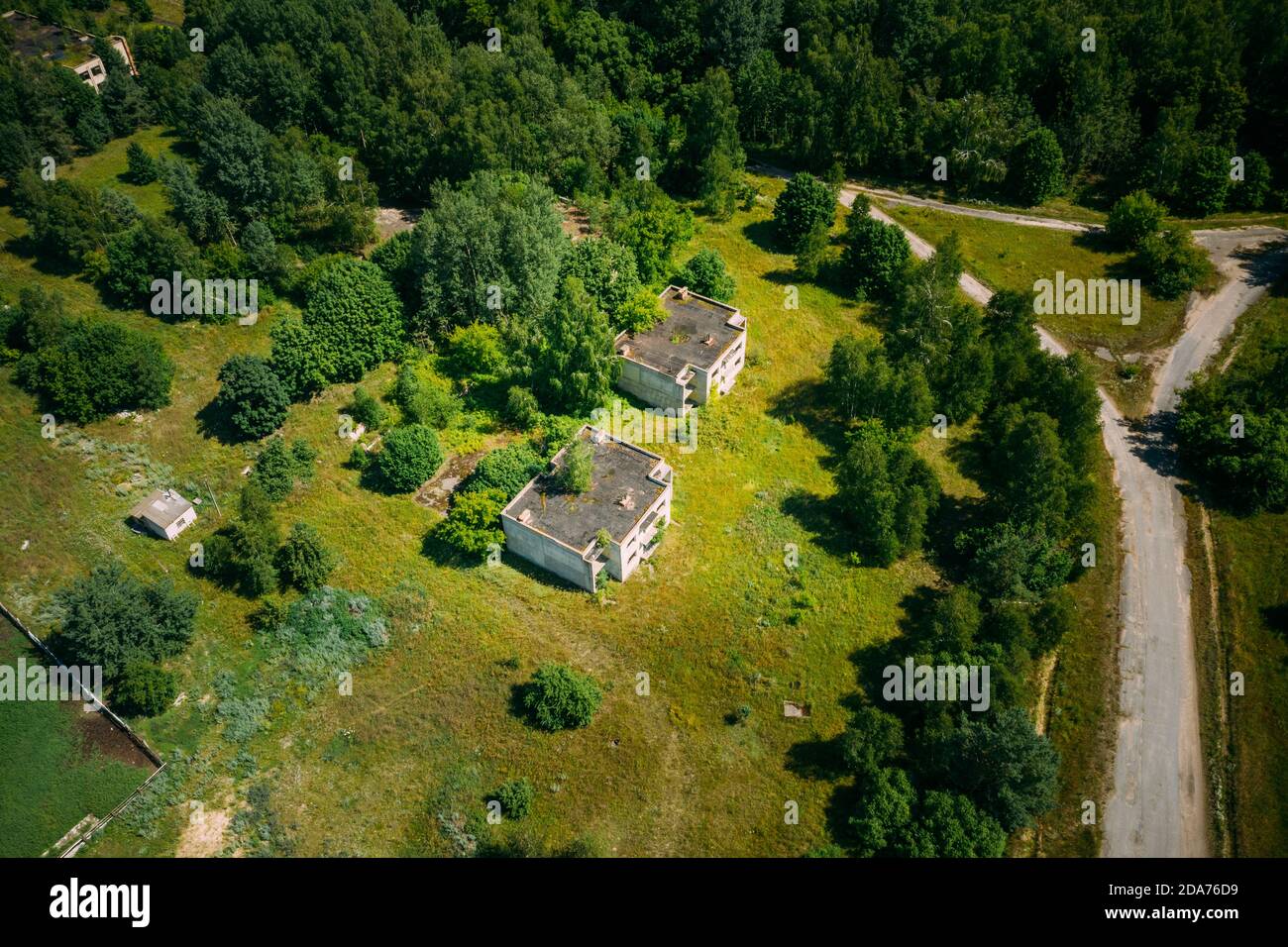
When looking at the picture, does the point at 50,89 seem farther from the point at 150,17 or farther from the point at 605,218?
the point at 605,218

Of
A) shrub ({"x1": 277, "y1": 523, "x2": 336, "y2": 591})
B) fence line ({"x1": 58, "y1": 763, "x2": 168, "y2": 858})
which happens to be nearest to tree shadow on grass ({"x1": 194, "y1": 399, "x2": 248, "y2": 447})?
shrub ({"x1": 277, "y1": 523, "x2": 336, "y2": 591})

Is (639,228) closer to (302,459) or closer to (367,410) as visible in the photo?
(367,410)

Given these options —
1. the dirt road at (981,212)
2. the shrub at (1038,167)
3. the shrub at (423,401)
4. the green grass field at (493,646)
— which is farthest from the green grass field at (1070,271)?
the shrub at (423,401)

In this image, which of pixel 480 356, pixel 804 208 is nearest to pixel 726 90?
pixel 804 208

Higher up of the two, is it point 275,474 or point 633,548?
point 275,474

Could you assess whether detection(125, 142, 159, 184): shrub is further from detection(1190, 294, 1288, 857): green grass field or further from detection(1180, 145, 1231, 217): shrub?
detection(1180, 145, 1231, 217): shrub

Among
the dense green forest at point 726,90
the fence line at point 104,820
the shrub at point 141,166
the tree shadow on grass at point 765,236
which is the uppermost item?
the dense green forest at point 726,90

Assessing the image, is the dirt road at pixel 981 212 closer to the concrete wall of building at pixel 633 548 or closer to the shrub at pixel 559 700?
the concrete wall of building at pixel 633 548
